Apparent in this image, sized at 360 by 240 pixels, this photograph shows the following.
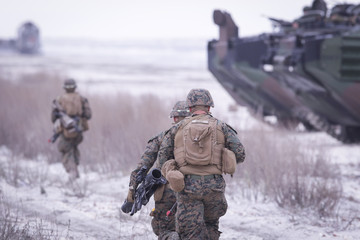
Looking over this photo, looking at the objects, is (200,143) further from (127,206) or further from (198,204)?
(127,206)

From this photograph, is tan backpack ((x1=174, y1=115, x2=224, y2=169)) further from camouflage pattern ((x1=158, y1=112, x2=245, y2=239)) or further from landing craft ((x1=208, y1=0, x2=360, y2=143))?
landing craft ((x1=208, y1=0, x2=360, y2=143))

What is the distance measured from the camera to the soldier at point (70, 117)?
24.1 ft

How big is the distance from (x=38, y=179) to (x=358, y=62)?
4.94 m

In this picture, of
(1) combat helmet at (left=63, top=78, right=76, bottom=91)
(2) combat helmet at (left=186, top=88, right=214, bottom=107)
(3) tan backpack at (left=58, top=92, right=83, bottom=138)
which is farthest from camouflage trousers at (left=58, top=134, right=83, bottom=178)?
(2) combat helmet at (left=186, top=88, right=214, bottom=107)

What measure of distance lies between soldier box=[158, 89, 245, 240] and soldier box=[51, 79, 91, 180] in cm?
379

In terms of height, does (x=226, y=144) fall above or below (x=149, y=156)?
above

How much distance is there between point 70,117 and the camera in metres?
7.35

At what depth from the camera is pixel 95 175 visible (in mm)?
7820

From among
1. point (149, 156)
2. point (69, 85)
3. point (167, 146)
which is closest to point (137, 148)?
point (69, 85)

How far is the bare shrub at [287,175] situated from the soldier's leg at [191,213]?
2219 mm

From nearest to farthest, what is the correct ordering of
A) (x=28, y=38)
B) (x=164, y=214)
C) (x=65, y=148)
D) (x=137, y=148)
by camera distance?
(x=164, y=214), (x=65, y=148), (x=137, y=148), (x=28, y=38)

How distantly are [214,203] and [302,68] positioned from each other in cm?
505

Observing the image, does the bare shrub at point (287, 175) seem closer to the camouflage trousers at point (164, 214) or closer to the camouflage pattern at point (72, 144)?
the camouflage trousers at point (164, 214)

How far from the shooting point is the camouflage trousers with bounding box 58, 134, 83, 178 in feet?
24.5
